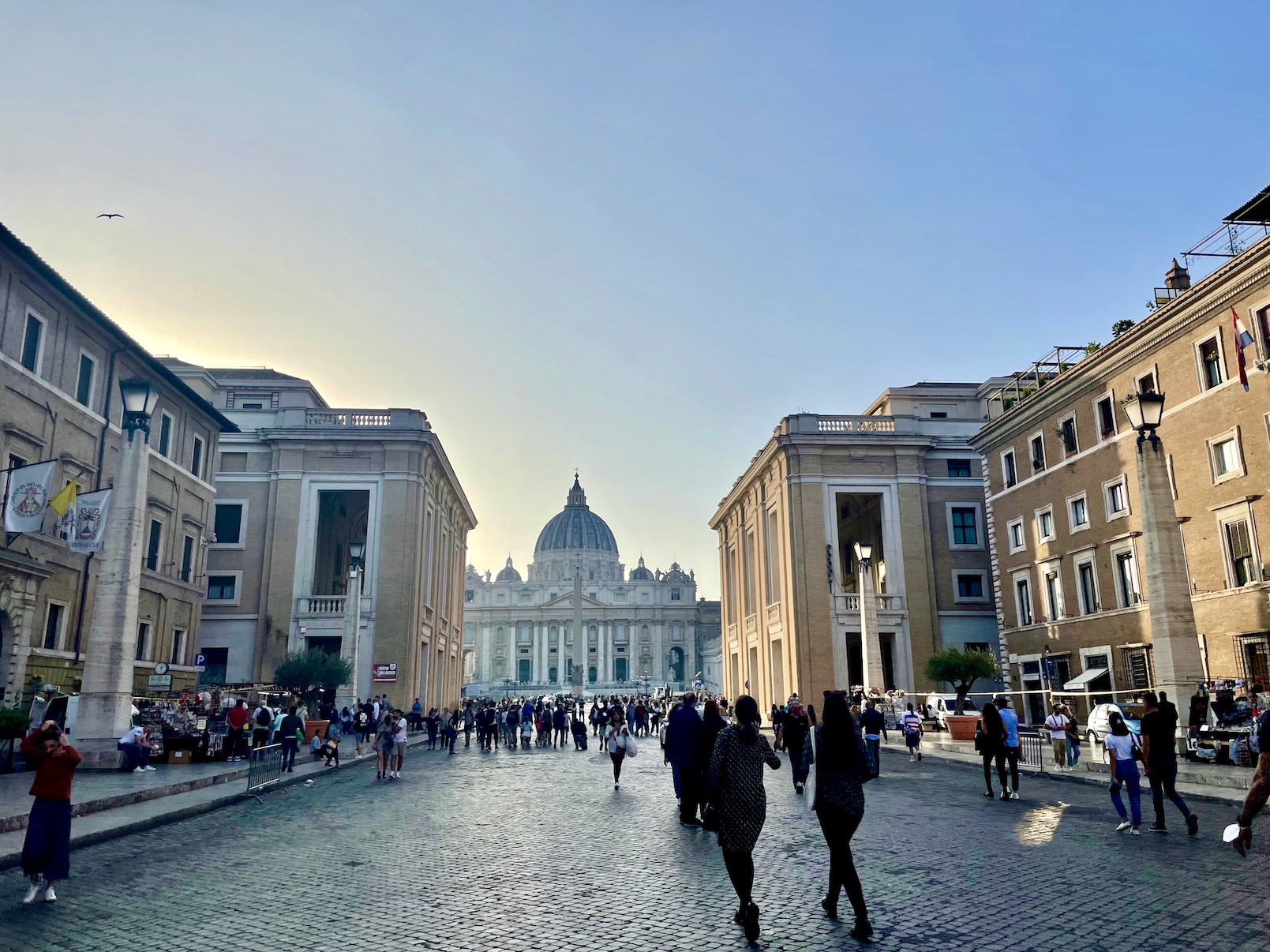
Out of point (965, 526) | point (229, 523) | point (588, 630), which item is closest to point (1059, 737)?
point (965, 526)

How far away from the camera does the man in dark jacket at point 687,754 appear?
12.8 m

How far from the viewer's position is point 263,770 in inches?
704

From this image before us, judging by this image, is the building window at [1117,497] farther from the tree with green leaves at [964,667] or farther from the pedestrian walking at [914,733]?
the pedestrian walking at [914,733]

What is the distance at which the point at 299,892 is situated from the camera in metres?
8.67

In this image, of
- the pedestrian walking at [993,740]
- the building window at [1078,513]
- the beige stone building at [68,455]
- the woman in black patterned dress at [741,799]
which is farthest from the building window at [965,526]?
the woman in black patterned dress at [741,799]

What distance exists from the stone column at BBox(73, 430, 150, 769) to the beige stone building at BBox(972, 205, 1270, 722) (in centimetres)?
1949

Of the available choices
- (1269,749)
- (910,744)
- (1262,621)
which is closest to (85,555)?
(910,744)

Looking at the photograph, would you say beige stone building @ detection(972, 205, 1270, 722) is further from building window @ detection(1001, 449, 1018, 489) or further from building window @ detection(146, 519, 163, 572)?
building window @ detection(146, 519, 163, 572)

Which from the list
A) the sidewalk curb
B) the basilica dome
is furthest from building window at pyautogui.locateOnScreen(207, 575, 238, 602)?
the basilica dome

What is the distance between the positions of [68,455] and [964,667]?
32639mm

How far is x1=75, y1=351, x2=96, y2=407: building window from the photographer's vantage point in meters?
27.3

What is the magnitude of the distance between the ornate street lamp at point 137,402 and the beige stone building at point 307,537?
24.2m

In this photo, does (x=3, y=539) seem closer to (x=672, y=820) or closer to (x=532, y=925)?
(x=672, y=820)

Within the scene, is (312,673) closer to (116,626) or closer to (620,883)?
(116,626)
